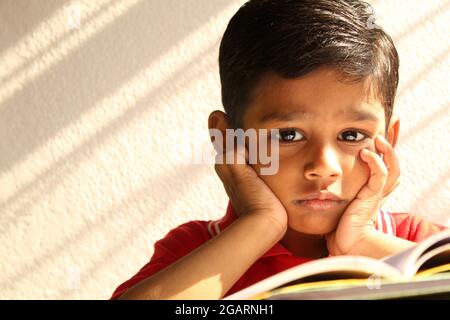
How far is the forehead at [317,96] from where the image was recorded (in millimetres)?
604

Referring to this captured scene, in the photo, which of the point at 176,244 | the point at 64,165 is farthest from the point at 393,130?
the point at 64,165

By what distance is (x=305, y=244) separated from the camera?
697 mm

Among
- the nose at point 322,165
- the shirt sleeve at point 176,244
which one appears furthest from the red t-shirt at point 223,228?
the nose at point 322,165

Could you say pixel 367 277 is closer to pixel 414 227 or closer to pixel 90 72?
pixel 414 227

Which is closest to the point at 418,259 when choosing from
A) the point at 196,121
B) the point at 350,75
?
the point at 350,75

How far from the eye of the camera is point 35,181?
74 cm

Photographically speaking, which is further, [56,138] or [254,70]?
[56,138]

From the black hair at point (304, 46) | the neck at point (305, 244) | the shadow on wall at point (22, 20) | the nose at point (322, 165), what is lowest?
the neck at point (305, 244)

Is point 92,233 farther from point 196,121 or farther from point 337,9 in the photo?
point 337,9

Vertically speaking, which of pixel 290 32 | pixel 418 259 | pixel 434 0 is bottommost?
pixel 418 259

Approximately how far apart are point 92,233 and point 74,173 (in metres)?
0.08

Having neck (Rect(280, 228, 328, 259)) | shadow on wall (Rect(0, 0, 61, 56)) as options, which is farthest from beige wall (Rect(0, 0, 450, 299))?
neck (Rect(280, 228, 328, 259))

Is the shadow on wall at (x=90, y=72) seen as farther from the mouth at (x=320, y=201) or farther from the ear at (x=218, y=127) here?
the mouth at (x=320, y=201)

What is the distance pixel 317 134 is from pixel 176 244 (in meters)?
0.22
